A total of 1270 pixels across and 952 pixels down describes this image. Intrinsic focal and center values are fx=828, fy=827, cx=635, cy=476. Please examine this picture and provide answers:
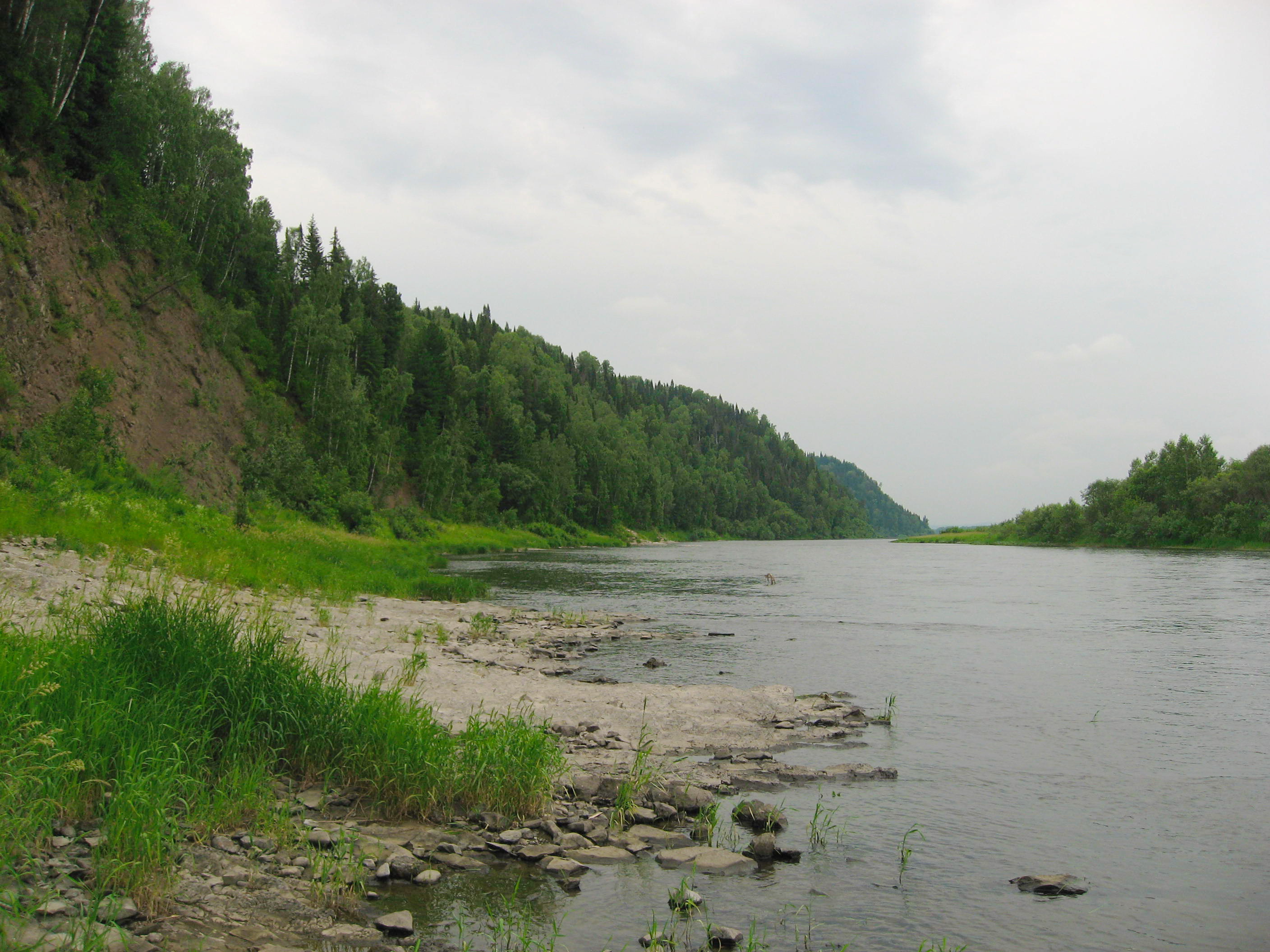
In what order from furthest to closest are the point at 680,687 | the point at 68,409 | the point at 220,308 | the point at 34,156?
the point at 220,308 < the point at 34,156 < the point at 68,409 < the point at 680,687

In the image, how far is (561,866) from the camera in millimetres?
8938

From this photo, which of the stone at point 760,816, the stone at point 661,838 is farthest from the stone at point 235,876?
the stone at point 760,816

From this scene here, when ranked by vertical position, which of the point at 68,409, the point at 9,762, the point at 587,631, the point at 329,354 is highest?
the point at 329,354

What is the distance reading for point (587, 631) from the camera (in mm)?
28719

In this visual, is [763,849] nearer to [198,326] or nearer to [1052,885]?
[1052,885]

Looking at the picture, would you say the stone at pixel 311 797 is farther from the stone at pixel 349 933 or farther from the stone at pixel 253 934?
the stone at pixel 253 934

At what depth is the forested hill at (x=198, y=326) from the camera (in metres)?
41.4

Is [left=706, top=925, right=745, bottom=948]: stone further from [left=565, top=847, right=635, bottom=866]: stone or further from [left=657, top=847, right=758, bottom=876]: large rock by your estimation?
[left=565, top=847, right=635, bottom=866]: stone

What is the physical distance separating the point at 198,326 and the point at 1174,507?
125 metres

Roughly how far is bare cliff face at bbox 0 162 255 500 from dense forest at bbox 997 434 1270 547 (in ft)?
373

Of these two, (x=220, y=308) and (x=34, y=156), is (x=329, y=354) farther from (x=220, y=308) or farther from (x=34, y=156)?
(x=34, y=156)

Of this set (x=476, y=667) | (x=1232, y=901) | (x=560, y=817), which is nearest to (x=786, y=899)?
(x=560, y=817)

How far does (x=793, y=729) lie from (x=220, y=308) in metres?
68.1

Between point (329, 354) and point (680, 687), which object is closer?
point (680, 687)
